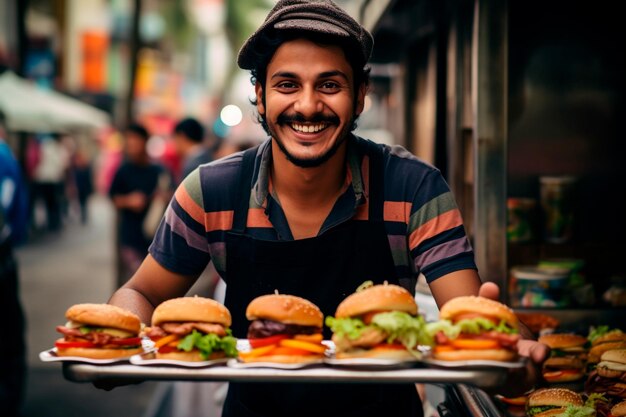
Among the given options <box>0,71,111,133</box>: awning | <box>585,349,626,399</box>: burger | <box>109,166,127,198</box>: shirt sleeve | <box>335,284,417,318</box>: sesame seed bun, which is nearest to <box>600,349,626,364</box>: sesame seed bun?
<box>585,349,626,399</box>: burger

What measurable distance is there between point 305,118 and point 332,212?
0.38m

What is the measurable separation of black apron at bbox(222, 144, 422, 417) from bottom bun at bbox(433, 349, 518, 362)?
59 centimetres

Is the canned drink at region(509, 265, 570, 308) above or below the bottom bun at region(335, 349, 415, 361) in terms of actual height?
below

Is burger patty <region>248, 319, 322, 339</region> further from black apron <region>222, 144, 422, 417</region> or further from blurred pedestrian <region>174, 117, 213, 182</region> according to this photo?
blurred pedestrian <region>174, 117, 213, 182</region>

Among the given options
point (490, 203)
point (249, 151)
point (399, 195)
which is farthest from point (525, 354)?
point (490, 203)

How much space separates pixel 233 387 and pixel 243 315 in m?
0.26

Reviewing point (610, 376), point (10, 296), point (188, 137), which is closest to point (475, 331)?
point (610, 376)

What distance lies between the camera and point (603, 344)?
3633mm

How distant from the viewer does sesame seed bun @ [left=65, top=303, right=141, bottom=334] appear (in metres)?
2.45

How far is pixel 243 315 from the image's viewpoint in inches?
114

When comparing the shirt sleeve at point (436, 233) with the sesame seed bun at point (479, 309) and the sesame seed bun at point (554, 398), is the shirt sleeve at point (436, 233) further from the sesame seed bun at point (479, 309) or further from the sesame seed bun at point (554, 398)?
the sesame seed bun at point (554, 398)

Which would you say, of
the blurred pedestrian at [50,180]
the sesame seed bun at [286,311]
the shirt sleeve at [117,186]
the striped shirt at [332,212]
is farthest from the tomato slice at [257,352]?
the blurred pedestrian at [50,180]

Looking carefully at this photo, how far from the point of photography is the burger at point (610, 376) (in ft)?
10.8

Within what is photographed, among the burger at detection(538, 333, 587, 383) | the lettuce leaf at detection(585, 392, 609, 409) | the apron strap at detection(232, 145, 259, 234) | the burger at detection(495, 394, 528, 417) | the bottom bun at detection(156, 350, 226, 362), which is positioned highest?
the apron strap at detection(232, 145, 259, 234)
